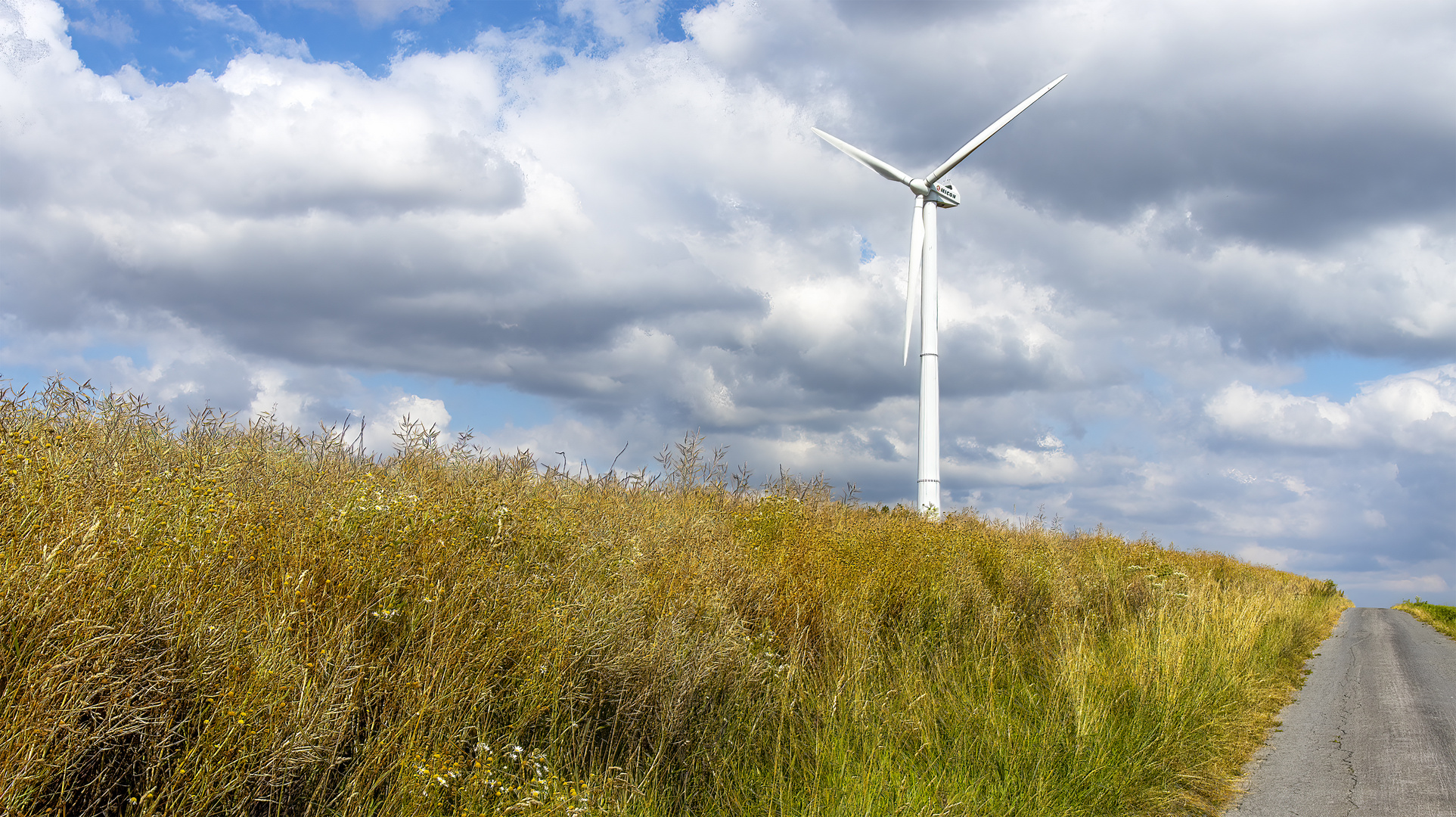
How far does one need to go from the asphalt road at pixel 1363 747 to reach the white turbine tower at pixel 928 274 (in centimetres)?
1178

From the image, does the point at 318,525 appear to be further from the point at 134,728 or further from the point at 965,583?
the point at 965,583

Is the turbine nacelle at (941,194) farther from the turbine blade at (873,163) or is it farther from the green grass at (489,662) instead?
the green grass at (489,662)

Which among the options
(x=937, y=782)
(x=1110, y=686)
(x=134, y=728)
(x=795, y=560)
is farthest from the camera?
(x=795, y=560)

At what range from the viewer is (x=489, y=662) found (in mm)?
4812

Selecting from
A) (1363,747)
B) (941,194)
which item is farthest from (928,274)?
(1363,747)

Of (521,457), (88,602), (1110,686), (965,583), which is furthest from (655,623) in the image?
(965,583)

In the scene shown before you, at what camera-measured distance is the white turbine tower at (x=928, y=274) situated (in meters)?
26.2

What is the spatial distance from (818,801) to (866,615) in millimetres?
3777

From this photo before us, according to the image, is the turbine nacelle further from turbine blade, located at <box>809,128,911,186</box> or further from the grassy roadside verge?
the grassy roadside verge

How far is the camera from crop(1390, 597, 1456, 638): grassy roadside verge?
936 inches

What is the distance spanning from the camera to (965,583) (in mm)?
11609

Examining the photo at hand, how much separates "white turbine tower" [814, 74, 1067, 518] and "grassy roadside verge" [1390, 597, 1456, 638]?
1462 cm

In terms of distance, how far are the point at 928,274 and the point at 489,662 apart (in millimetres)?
25454

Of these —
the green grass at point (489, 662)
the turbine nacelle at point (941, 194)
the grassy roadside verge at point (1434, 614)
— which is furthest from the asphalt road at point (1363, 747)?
the turbine nacelle at point (941, 194)
